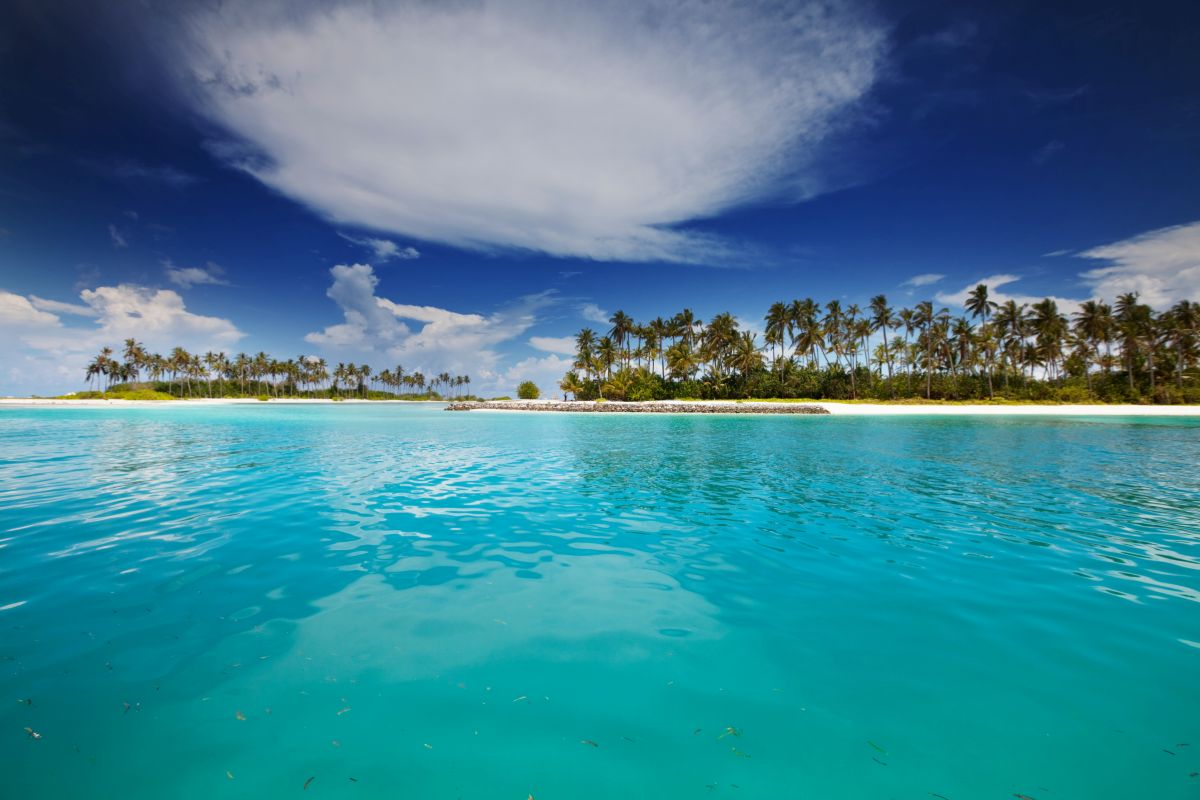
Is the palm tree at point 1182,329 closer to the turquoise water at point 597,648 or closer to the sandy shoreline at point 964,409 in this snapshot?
the sandy shoreline at point 964,409

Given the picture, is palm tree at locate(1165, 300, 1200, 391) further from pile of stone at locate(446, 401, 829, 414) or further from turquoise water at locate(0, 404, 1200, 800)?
turquoise water at locate(0, 404, 1200, 800)

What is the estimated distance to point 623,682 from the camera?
192 inches

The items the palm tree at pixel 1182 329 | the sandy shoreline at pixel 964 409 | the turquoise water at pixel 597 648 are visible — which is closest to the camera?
the turquoise water at pixel 597 648

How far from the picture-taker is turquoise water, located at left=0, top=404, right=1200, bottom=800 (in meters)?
3.67

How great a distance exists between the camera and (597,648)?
554 centimetres

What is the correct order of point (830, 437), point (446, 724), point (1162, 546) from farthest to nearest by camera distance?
point (830, 437)
point (1162, 546)
point (446, 724)

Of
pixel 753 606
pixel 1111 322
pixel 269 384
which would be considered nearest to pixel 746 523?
pixel 753 606

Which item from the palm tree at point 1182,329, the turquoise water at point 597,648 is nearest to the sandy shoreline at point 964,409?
the palm tree at point 1182,329

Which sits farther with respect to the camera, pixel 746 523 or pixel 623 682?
pixel 746 523

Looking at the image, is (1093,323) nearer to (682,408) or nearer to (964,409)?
(964,409)

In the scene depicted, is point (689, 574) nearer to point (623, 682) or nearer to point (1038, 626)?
point (623, 682)

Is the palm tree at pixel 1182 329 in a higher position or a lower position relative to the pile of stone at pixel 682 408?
higher

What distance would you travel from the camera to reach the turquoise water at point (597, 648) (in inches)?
144

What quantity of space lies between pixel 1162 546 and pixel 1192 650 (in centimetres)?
548
